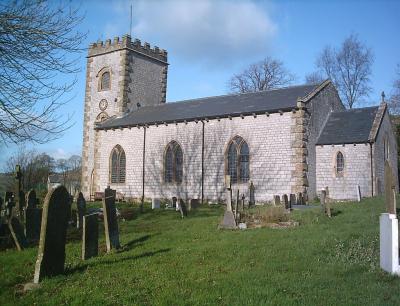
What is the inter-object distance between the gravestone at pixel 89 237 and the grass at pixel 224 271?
29 centimetres

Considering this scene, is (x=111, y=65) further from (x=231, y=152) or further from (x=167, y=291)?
(x=167, y=291)

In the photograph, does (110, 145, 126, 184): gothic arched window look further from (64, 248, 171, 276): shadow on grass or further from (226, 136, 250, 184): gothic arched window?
(64, 248, 171, 276): shadow on grass

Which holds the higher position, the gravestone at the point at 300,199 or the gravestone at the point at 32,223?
the gravestone at the point at 300,199

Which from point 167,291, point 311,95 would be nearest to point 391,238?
point 167,291

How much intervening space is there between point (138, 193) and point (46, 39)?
20506 millimetres

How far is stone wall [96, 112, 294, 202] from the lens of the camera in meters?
23.9

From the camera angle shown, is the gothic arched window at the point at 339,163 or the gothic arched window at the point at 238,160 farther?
the gothic arched window at the point at 238,160

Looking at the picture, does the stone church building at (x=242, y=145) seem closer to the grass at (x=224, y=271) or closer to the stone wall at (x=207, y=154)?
the stone wall at (x=207, y=154)

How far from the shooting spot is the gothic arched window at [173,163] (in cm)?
2833

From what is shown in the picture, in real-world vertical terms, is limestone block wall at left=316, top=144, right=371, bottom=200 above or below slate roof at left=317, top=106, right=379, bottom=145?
below

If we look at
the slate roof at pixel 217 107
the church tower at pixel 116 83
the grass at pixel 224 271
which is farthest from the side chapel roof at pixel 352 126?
the church tower at pixel 116 83

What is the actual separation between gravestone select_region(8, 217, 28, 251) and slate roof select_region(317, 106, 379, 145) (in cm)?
1903

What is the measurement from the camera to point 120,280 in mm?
7418

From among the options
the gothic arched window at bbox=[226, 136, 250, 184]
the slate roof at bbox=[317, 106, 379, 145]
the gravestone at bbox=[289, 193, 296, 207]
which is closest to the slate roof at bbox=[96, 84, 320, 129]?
the gothic arched window at bbox=[226, 136, 250, 184]
